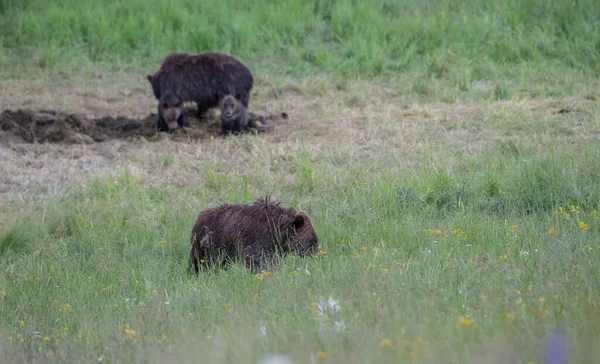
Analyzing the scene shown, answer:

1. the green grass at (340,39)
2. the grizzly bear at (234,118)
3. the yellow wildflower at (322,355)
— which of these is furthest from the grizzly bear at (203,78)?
the yellow wildflower at (322,355)

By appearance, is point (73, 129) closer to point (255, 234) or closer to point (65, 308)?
point (255, 234)

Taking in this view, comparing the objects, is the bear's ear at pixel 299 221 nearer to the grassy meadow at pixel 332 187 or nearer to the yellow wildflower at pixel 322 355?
the grassy meadow at pixel 332 187

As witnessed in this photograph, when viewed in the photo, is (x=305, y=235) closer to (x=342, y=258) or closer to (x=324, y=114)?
(x=342, y=258)

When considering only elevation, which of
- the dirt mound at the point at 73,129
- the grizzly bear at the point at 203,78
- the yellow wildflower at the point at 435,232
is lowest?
the dirt mound at the point at 73,129

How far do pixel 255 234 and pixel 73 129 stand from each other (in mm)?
6737

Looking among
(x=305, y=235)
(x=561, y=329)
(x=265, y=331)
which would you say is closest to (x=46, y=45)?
(x=305, y=235)

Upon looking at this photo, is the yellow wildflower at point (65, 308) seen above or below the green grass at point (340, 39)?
above

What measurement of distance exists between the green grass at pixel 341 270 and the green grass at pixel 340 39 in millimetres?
5041

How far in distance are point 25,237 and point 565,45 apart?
11.8m

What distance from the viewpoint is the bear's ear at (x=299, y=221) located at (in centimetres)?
787

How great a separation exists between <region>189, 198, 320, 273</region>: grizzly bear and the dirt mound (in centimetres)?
567

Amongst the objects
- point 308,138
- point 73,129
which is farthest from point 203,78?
point 308,138

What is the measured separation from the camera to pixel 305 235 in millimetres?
8000

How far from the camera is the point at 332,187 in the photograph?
10609mm
